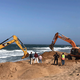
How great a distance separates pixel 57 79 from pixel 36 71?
2614 mm

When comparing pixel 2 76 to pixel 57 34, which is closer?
pixel 2 76

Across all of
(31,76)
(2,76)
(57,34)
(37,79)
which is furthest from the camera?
(57,34)

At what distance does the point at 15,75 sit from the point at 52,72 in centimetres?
359

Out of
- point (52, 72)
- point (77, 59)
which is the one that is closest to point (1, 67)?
point (52, 72)

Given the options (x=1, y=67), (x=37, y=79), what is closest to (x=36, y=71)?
(x=37, y=79)

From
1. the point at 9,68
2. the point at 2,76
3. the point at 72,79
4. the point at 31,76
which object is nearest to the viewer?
the point at 72,79

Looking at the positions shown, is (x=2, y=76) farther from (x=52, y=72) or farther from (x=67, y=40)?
(x=67, y=40)

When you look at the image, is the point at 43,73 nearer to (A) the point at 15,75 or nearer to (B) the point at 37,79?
(B) the point at 37,79

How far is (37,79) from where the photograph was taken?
820 centimetres

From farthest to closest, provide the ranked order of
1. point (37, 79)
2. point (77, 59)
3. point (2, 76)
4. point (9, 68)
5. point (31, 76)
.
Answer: point (77, 59) → point (9, 68) → point (2, 76) → point (31, 76) → point (37, 79)

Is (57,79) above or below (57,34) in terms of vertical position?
below

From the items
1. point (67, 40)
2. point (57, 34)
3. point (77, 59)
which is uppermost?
point (57, 34)

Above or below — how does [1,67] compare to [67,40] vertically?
A: below

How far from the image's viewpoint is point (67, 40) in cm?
Answer: 2133
